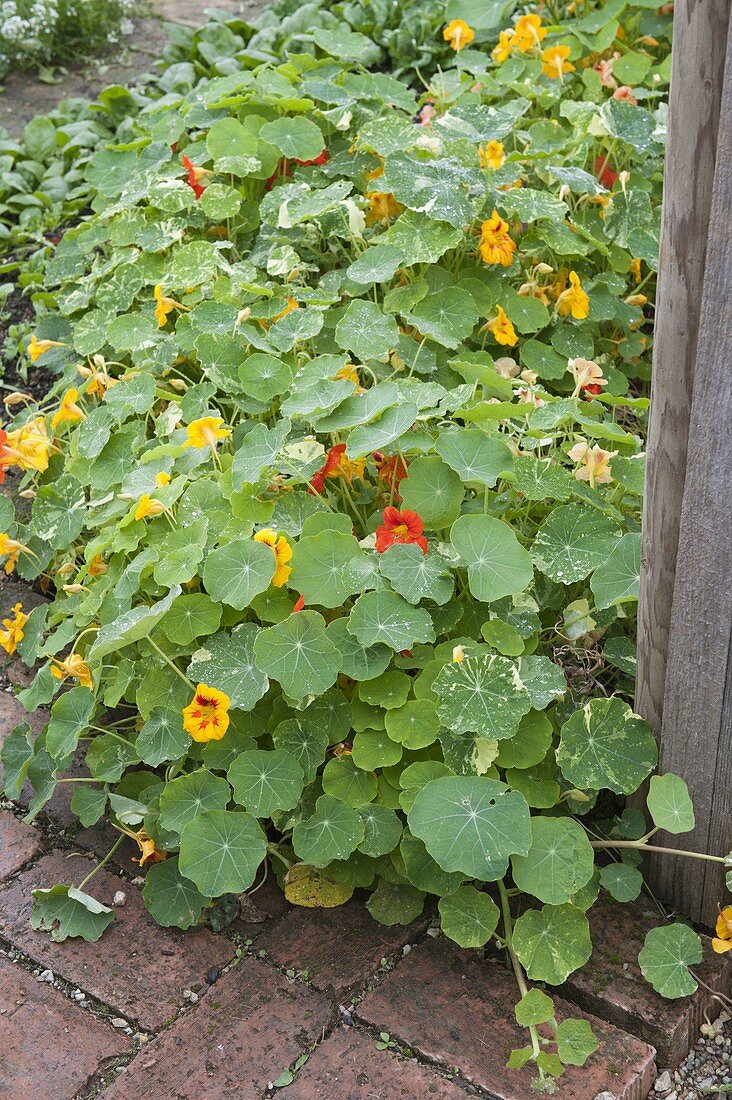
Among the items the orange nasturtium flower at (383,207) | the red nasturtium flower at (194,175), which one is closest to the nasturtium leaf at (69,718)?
the orange nasturtium flower at (383,207)

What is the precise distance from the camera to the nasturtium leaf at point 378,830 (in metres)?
1.72

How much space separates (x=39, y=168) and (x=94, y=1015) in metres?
3.16

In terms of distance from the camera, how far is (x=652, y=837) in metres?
1.78

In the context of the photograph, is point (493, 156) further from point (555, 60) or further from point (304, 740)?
point (304, 740)

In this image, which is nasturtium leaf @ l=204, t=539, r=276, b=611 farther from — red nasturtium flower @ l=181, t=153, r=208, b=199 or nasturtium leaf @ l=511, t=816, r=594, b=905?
red nasturtium flower @ l=181, t=153, r=208, b=199

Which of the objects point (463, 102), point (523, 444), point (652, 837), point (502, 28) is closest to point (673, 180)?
point (523, 444)

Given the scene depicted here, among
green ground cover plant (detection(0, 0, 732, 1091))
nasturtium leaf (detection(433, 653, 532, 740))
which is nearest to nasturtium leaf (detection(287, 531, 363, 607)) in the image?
green ground cover plant (detection(0, 0, 732, 1091))

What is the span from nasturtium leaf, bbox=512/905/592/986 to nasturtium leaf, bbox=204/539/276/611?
2.21 feet

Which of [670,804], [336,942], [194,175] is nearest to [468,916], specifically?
[336,942]

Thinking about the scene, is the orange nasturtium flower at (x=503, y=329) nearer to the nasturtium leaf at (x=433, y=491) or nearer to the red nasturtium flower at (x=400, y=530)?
the nasturtium leaf at (x=433, y=491)

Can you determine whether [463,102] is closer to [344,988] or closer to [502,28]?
[502,28]

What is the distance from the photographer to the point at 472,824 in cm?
160

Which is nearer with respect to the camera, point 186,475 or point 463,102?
point 186,475

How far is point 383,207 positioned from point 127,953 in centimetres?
179
